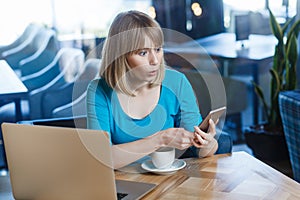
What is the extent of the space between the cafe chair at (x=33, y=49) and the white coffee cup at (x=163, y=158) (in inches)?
83.5

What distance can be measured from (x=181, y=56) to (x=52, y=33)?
0.98m

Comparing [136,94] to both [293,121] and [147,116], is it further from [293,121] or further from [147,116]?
[293,121]

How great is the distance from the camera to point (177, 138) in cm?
149

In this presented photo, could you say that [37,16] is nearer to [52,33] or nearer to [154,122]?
[52,33]

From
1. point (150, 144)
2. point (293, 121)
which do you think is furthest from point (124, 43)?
point (293, 121)

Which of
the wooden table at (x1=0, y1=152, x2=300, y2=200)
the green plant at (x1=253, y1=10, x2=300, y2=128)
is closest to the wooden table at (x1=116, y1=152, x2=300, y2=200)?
the wooden table at (x1=0, y1=152, x2=300, y2=200)

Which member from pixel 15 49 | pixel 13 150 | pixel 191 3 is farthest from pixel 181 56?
pixel 13 150

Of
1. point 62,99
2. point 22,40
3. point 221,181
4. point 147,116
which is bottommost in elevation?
point 62,99

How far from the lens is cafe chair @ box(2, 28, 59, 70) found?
3.34m

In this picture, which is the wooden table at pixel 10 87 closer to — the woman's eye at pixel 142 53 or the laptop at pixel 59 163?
the woman's eye at pixel 142 53

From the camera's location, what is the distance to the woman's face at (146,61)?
5.22 ft

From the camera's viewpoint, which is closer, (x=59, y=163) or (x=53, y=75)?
(x=59, y=163)

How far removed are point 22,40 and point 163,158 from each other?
2.19 m

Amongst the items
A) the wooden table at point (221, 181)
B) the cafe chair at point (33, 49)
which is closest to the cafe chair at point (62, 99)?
the cafe chair at point (33, 49)
